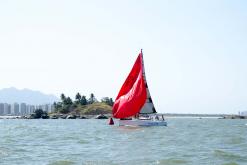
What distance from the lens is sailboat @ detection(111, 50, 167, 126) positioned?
7494 cm

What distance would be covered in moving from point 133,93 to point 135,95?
493 mm

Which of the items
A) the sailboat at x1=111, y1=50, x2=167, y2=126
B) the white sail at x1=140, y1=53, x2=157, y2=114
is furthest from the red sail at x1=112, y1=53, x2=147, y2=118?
the white sail at x1=140, y1=53, x2=157, y2=114

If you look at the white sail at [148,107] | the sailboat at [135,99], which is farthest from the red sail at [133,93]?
the white sail at [148,107]

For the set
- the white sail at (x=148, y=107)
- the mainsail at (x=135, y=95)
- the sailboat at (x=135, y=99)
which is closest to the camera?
the sailboat at (x=135, y=99)

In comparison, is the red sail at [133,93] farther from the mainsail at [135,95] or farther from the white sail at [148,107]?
the white sail at [148,107]

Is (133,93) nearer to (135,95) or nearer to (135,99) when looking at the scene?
(135,95)

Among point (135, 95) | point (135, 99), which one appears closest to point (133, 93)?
point (135, 95)

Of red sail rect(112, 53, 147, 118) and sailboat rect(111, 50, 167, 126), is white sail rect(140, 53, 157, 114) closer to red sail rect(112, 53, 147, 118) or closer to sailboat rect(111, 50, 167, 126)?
sailboat rect(111, 50, 167, 126)

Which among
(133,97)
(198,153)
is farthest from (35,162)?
(133,97)

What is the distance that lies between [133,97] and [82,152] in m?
40.5

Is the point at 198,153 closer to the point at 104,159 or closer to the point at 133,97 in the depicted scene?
the point at 104,159

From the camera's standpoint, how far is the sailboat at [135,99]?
74.9 m

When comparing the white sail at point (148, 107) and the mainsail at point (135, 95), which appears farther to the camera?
the white sail at point (148, 107)

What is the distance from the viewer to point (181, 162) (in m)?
29.4
